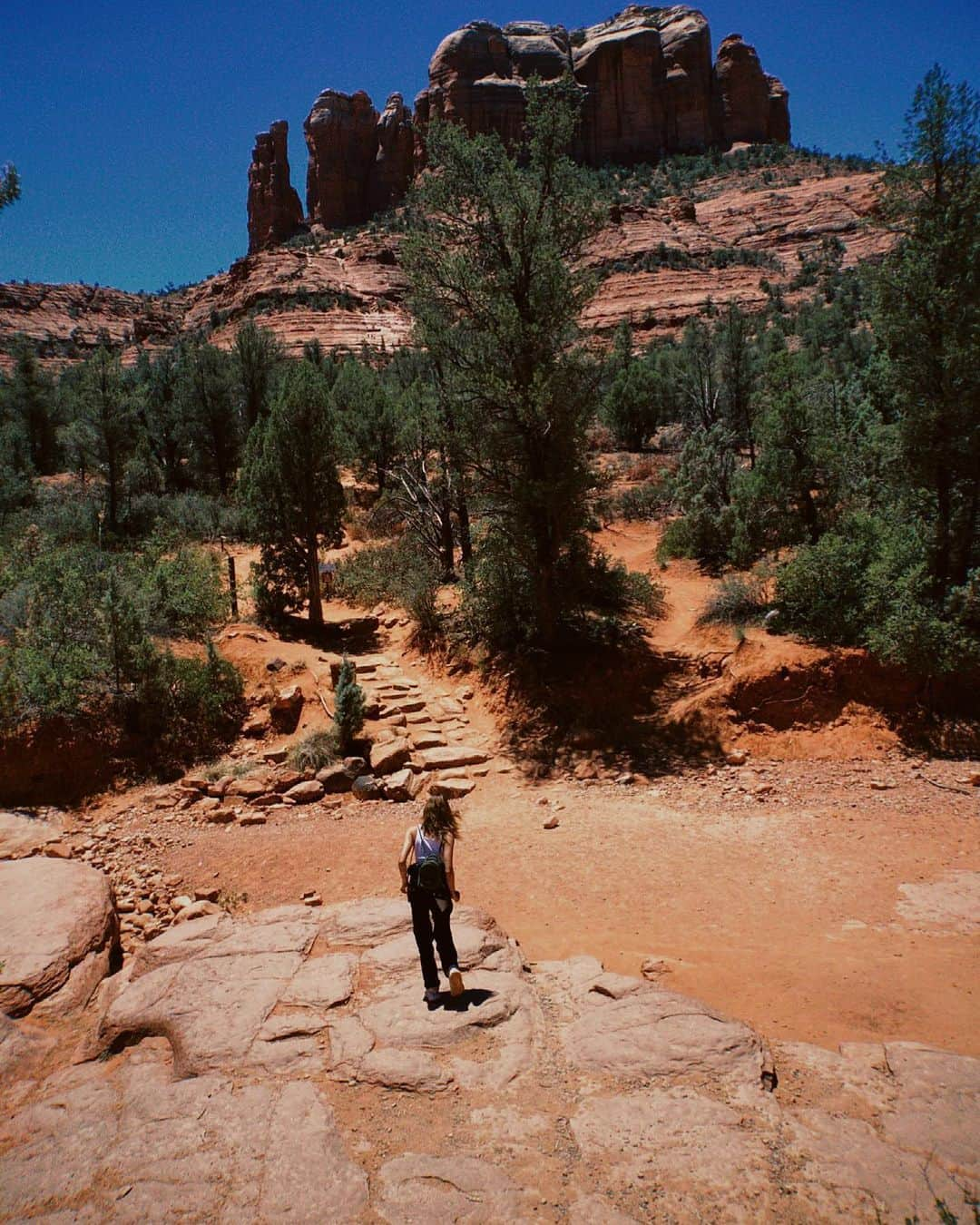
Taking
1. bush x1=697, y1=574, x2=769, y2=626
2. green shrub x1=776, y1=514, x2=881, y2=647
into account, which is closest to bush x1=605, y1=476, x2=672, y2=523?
bush x1=697, y1=574, x2=769, y2=626

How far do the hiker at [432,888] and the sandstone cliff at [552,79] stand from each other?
83.7 meters

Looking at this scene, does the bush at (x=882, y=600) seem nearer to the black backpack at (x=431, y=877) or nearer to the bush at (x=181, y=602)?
the black backpack at (x=431, y=877)

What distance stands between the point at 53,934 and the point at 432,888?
121 inches

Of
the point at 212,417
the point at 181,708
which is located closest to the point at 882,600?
the point at 181,708

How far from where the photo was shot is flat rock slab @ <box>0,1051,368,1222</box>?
2803 mm

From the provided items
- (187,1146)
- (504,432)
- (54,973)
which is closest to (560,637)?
(504,432)

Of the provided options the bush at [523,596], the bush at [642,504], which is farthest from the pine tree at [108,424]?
the bush at [642,504]

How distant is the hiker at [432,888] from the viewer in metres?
4.32

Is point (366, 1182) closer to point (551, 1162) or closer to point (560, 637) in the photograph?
point (551, 1162)

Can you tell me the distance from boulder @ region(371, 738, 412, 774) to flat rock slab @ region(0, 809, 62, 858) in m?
3.88

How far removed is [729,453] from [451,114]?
75146 millimetres

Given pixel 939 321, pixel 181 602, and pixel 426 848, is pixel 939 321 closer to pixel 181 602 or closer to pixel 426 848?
pixel 426 848

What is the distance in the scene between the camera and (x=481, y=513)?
11.4 m

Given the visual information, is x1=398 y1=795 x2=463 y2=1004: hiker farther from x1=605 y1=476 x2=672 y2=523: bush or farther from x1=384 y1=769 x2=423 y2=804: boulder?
x1=605 y1=476 x2=672 y2=523: bush
